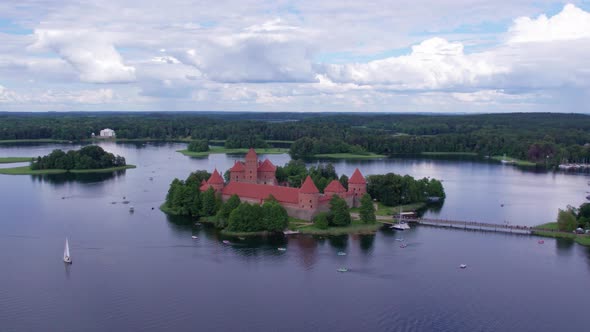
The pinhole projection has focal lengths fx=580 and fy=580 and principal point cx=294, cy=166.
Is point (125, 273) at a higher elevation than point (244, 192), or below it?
below

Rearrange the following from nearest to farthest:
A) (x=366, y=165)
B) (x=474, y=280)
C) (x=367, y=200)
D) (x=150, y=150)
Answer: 1. (x=474, y=280)
2. (x=367, y=200)
3. (x=366, y=165)
4. (x=150, y=150)

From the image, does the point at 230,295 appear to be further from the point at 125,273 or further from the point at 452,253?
the point at 452,253

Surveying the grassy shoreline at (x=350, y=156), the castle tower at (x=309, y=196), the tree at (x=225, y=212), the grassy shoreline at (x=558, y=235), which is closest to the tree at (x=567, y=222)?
the grassy shoreline at (x=558, y=235)

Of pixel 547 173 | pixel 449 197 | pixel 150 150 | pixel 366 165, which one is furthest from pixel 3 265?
pixel 150 150

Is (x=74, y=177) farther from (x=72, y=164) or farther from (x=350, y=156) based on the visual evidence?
(x=350, y=156)

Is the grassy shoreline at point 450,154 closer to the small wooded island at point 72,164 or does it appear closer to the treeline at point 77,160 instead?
the small wooded island at point 72,164

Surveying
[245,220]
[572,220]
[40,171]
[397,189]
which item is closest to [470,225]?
[572,220]
